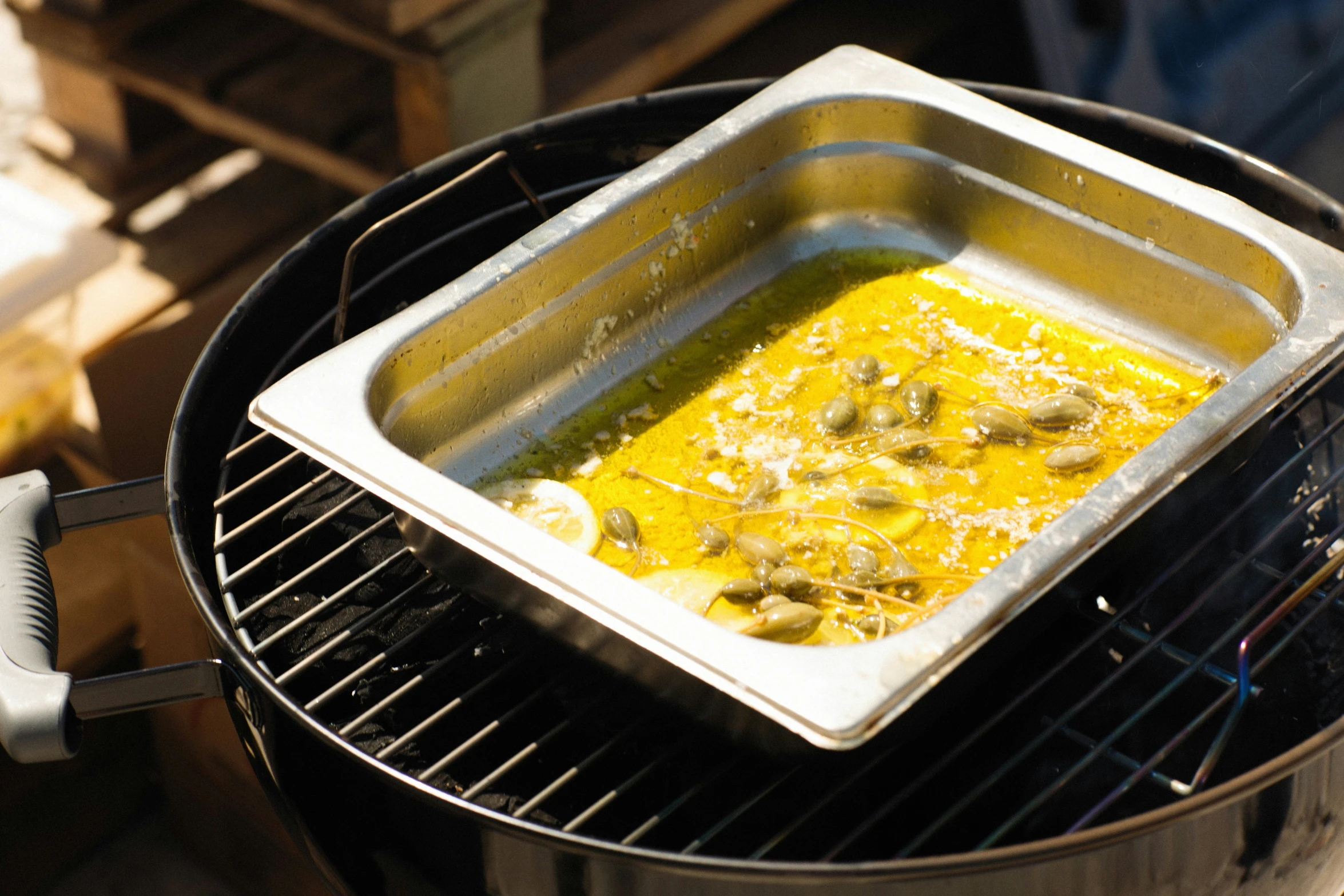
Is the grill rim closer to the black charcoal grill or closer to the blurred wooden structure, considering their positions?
the black charcoal grill

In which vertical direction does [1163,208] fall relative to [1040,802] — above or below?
above

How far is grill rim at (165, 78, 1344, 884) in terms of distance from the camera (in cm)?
82

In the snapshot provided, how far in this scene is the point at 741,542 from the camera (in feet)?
3.81

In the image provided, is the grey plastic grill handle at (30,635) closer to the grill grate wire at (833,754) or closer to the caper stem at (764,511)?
the grill grate wire at (833,754)

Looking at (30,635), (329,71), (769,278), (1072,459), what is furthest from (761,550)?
(329,71)

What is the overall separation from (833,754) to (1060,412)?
0.51 metres

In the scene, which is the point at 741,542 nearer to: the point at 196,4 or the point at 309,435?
the point at 309,435

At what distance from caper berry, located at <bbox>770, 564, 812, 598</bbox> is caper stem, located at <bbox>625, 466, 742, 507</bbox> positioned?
127mm

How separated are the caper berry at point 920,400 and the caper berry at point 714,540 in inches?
10.0

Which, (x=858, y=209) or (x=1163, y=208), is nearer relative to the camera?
(x=1163, y=208)

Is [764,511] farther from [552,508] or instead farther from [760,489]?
[552,508]

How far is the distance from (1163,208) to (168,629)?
1.36 m

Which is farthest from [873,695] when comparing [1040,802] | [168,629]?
[168,629]

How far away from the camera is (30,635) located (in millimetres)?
977
